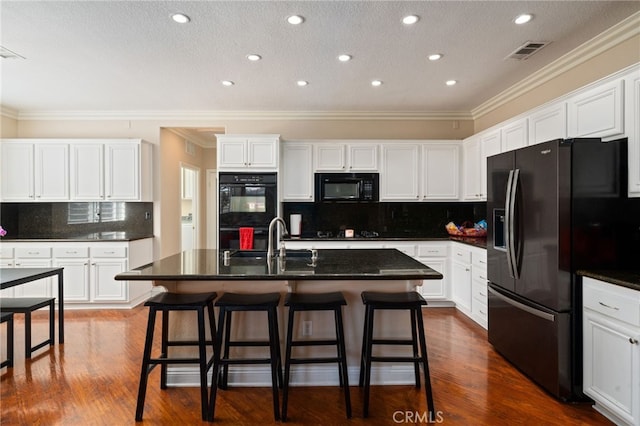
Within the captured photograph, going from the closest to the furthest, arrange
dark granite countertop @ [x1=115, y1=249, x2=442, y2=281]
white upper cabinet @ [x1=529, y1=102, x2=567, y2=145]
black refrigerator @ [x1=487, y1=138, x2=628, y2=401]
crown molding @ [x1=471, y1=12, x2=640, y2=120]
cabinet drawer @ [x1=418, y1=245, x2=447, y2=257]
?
dark granite countertop @ [x1=115, y1=249, x2=442, y2=281], black refrigerator @ [x1=487, y1=138, x2=628, y2=401], crown molding @ [x1=471, y1=12, x2=640, y2=120], white upper cabinet @ [x1=529, y1=102, x2=567, y2=145], cabinet drawer @ [x1=418, y1=245, x2=447, y2=257]

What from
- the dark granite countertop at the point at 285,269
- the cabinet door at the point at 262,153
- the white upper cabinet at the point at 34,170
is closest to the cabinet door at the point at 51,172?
the white upper cabinet at the point at 34,170

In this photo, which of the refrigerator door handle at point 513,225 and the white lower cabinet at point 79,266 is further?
the white lower cabinet at point 79,266

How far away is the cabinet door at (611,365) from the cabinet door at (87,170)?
5.45 metres

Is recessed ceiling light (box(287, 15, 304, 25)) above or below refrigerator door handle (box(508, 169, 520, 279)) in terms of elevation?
above

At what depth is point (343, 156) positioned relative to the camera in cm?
474

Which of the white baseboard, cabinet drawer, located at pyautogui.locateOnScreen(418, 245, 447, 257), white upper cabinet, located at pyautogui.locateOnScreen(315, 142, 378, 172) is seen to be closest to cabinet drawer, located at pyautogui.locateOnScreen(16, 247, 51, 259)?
the white baseboard

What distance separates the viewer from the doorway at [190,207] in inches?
267

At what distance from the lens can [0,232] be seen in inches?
118

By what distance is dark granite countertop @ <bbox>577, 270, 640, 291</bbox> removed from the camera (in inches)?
75.3

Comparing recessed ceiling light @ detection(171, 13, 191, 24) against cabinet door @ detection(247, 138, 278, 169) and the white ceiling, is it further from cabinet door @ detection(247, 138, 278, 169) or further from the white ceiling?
cabinet door @ detection(247, 138, 278, 169)

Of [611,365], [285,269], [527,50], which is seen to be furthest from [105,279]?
[527,50]

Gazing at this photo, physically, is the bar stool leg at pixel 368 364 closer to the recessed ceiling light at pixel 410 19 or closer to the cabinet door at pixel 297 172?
the recessed ceiling light at pixel 410 19

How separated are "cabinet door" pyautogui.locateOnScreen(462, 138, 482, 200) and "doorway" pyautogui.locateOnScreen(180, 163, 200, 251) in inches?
189

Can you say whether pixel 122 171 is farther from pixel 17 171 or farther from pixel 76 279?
pixel 76 279
